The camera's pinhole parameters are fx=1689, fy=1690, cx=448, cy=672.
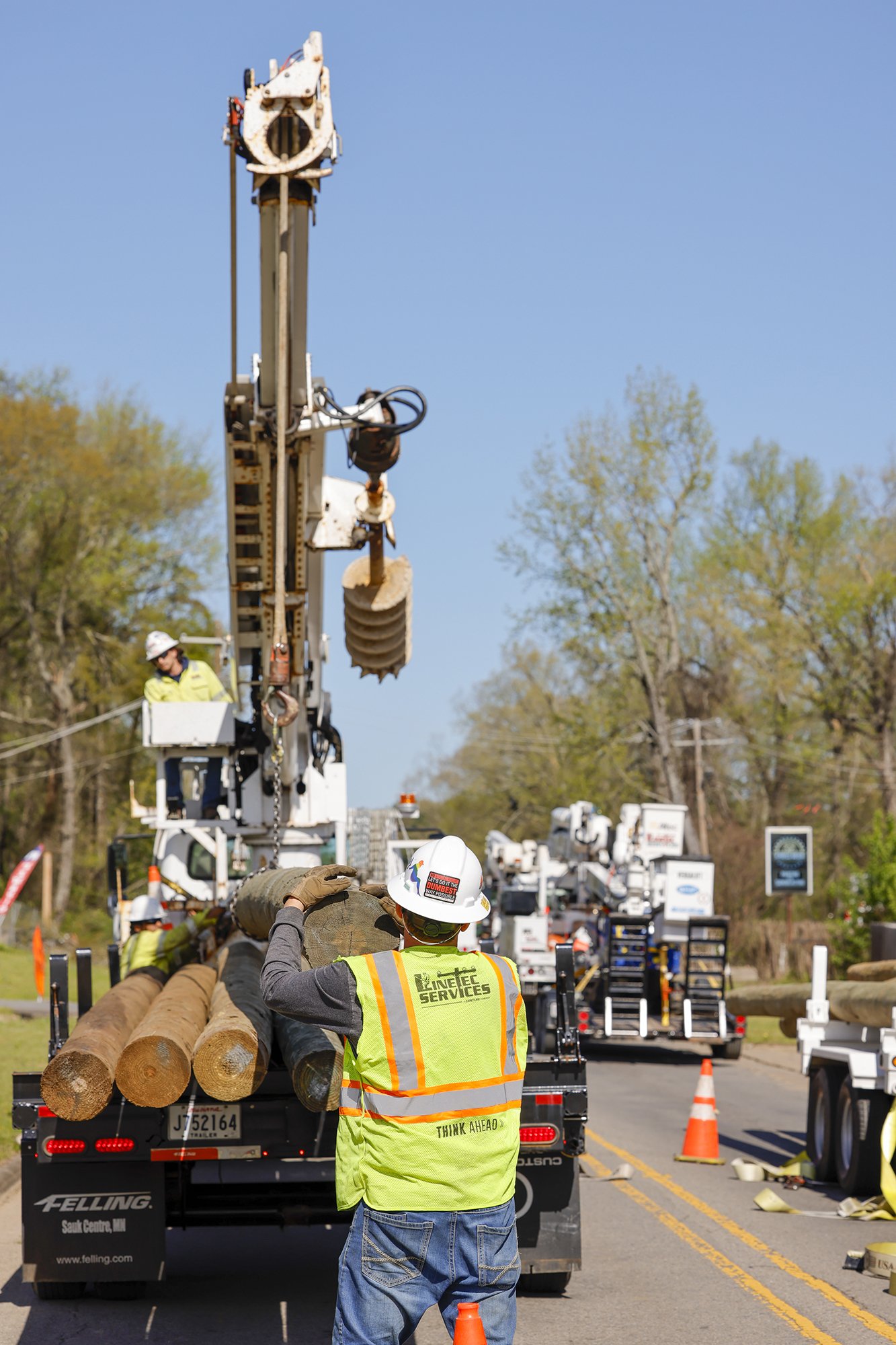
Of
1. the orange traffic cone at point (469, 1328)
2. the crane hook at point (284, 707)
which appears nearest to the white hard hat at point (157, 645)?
the crane hook at point (284, 707)

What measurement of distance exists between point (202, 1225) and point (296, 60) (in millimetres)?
6072

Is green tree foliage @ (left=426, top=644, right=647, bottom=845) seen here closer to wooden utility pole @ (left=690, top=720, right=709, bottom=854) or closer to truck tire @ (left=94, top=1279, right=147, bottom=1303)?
wooden utility pole @ (left=690, top=720, right=709, bottom=854)

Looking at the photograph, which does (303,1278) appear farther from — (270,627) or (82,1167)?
(270,627)

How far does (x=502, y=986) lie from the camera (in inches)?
192

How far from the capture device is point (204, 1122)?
712 centimetres

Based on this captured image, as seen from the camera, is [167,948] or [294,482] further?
[294,482]

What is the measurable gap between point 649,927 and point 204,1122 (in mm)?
14219

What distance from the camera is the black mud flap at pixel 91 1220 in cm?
720

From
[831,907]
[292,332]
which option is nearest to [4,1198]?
[292,332]

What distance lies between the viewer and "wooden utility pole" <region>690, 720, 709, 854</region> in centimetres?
4850

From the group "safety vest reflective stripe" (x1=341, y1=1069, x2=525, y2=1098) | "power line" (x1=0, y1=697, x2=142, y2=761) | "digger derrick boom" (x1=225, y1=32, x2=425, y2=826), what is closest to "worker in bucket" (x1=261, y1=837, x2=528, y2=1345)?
"safety vest reflective stripe" (x1=341, y1=1069, x2=525, y2=1098)

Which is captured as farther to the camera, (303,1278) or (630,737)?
(630,737)

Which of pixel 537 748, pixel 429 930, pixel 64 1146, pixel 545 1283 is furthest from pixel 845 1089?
pixel 537 748

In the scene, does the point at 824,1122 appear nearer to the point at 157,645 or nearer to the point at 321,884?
the point at 157,645
